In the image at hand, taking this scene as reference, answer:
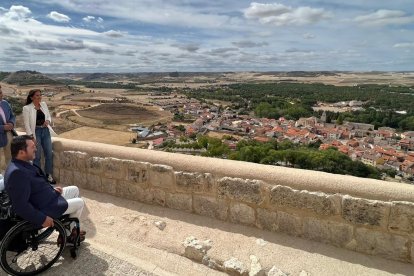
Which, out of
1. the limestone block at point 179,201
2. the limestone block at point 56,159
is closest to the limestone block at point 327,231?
the limestone block at point 179,201

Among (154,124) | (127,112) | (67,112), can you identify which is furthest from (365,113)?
(67,112)

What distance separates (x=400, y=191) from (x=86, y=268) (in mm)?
2386

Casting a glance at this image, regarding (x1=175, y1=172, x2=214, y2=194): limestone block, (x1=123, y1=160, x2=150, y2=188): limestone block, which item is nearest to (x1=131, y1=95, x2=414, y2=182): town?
(x1=123, y1=160, x2=150, y2=188): limestone block

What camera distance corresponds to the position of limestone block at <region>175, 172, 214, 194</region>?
318 cm

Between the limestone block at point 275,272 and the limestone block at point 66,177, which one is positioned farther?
the limestone block at point 66,177

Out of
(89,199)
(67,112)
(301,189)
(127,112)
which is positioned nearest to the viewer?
(301,189)

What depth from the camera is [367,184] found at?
2.59 meters

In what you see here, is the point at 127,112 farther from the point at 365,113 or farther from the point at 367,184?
the point at 367,184

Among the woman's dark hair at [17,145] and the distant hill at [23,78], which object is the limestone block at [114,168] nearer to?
the woman's dark hair at [17,145]

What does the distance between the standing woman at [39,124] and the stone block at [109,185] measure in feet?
2.00

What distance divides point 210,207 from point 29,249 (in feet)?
5.13

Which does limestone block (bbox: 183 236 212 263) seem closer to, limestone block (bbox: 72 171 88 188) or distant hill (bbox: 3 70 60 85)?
limestone block (bbox: 72 171 88 188)

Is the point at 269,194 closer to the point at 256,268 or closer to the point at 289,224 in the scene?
the point at 289,224

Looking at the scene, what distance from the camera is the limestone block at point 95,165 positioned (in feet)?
12.7
